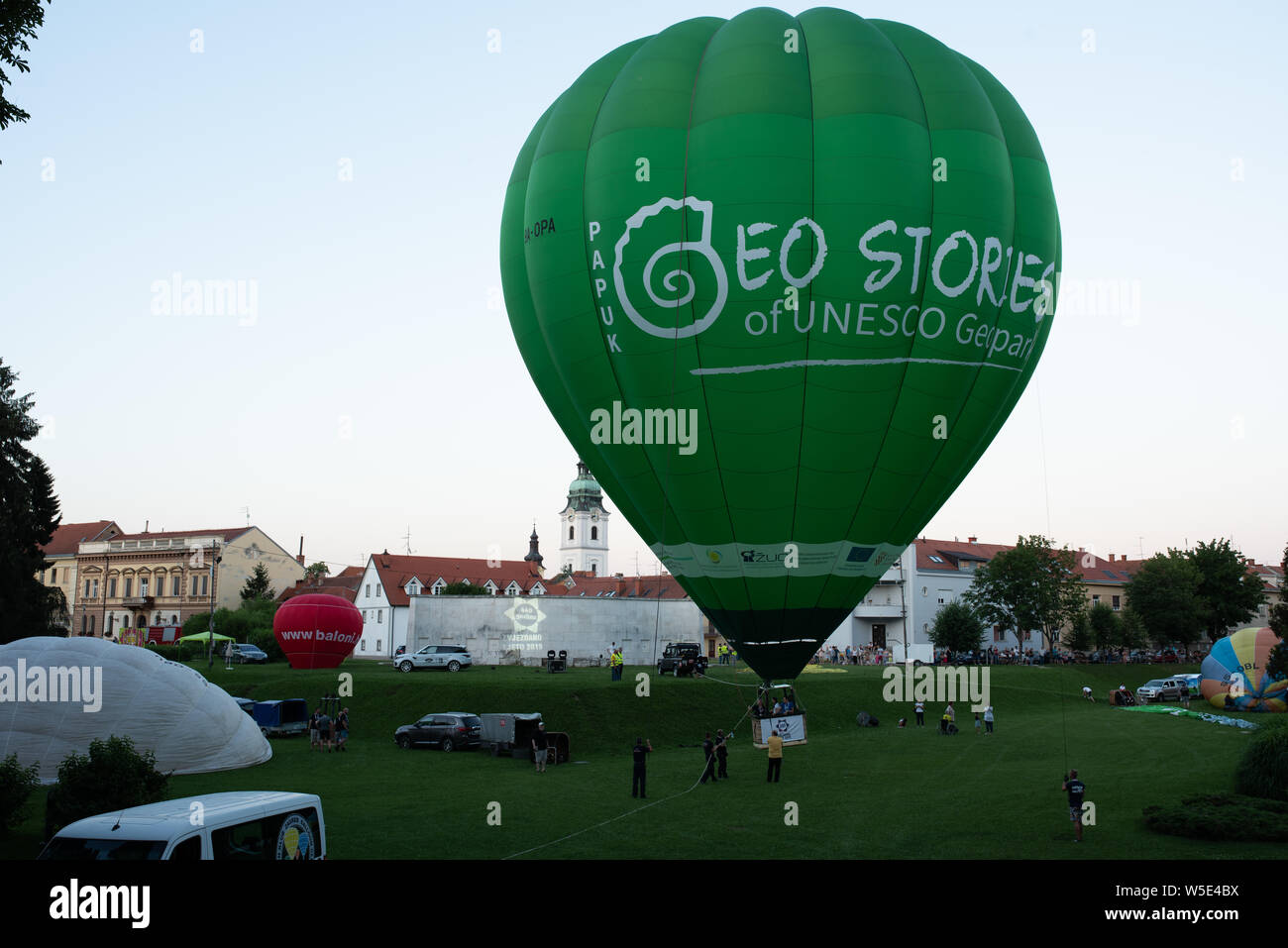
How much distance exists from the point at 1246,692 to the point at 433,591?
55862 millimetres

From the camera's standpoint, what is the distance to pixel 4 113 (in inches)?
630

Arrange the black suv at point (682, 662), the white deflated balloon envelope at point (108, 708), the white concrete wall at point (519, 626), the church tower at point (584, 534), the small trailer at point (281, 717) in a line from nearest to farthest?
1. the white deflated balloon envelope at point (108, 708)
2. the small trailer at point (281, 717)
3. the black suv at point (682, 662)
4. the white concrete wall at point (519, 626)
5. the church tower at point (584, 534)

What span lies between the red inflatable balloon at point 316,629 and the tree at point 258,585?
47376mm

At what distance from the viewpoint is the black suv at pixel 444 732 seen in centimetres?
3400

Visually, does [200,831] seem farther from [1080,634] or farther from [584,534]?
[584,534]

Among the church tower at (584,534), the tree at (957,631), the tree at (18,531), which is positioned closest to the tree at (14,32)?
the tree at (18,531)

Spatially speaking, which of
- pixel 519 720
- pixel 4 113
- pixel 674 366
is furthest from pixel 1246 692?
pixel 4 113

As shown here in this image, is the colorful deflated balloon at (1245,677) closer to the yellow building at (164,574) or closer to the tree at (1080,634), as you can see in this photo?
the tree at (1080,634)

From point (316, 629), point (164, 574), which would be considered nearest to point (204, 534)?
point (164, 574)

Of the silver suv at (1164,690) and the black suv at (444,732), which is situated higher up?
the black suv at (444,732)

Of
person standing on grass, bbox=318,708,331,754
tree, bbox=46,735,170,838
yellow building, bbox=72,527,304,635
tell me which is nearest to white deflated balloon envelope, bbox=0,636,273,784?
person standing on grass, bbox=318,708,331,754

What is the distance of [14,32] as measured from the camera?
15719mm

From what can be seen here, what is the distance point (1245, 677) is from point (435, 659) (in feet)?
125

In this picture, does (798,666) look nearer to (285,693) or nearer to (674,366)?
(674,366)
